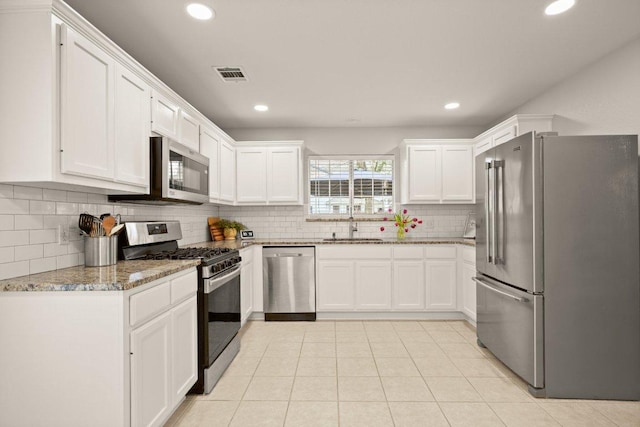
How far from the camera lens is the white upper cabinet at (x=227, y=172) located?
417 centimetres

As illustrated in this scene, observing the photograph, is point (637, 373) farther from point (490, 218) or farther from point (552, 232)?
point (490, 218)

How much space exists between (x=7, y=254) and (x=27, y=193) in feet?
1.11

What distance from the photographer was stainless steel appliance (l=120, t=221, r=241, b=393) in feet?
8.06

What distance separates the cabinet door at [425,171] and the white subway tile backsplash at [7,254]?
13.0 ft

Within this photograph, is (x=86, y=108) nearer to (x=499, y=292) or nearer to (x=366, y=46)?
(x=366, y=46)

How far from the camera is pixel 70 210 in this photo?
2191 millimetres

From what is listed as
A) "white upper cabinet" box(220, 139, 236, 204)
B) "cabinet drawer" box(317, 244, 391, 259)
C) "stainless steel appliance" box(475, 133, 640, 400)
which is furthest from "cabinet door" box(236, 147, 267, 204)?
"stainless steel appliance" box(475, 133, 640, 400)

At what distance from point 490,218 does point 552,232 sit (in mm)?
577

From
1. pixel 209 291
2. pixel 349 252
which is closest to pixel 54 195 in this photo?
pixel 209 291

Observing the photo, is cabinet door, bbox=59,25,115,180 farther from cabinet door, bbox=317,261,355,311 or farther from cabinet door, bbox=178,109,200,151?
cabinet door, bbox=317,261,355,311

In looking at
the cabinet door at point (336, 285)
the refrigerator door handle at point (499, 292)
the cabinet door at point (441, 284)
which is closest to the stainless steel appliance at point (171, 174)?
the cabinet door at point (336, 285)

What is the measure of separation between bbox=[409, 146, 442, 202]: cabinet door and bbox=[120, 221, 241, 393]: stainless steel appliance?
258cm

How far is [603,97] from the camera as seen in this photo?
291cm

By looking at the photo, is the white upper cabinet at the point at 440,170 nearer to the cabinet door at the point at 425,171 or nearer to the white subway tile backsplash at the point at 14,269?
the cabinet door at the point at 425,171
